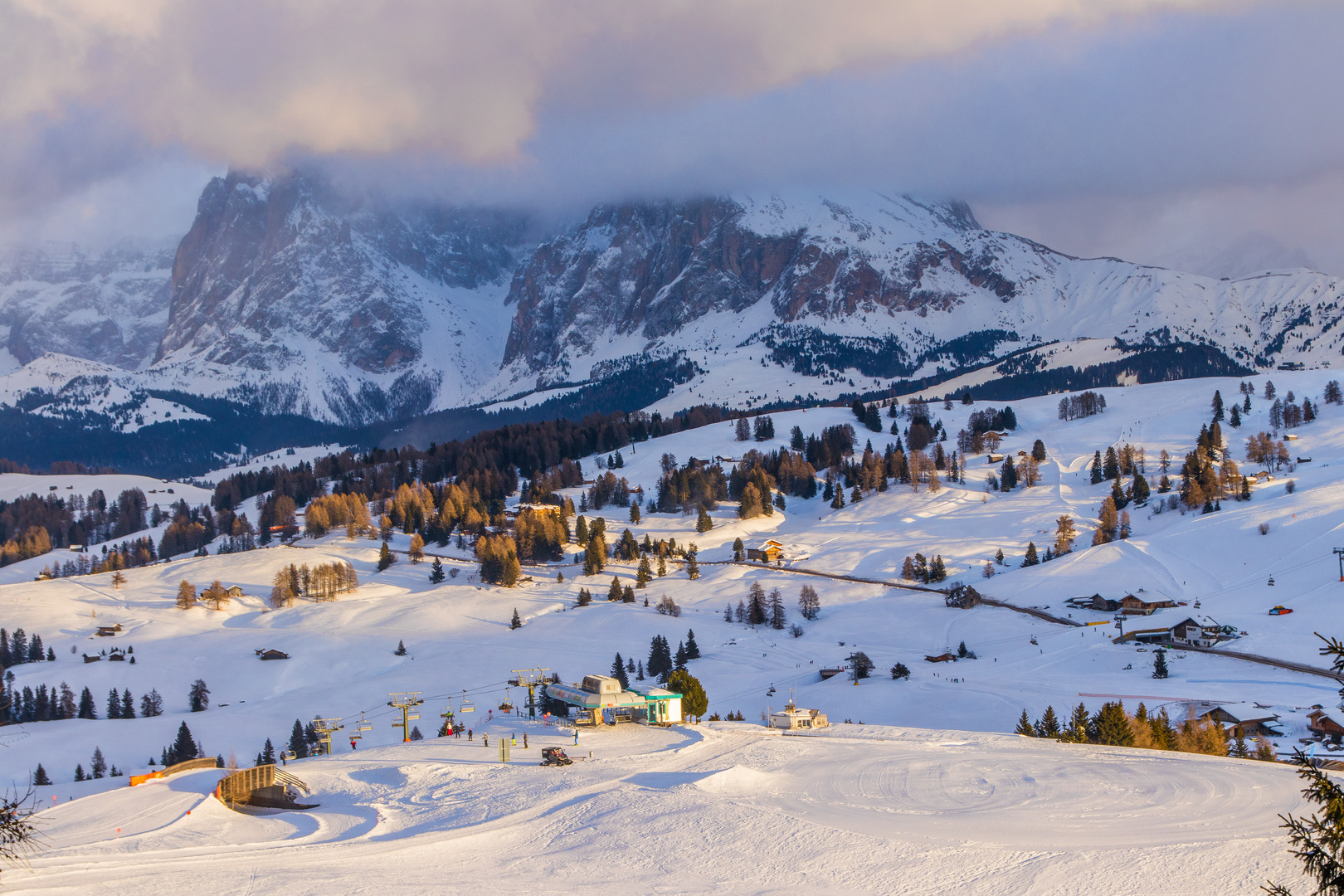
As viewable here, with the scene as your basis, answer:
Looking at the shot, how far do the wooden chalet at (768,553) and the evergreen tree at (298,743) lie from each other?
68.9 metres

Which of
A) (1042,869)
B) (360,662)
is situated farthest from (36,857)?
(360,662)

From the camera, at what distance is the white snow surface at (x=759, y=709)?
3189 cm

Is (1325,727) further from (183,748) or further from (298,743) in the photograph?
(183,748)

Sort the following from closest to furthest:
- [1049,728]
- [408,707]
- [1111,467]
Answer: [1049,728], [408,707], [1111,467]

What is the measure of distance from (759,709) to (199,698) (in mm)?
47602

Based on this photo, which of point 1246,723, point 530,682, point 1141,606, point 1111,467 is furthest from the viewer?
point 1111,467

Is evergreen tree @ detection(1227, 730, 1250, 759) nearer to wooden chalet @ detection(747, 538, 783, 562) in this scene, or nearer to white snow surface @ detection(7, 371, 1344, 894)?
white snow surface @ detection(7, 371, 1344, 894)

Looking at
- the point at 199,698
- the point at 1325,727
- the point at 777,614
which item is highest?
the point at 199,698

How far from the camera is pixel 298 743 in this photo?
239 ft

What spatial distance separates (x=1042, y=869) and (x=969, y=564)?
96.0 meters

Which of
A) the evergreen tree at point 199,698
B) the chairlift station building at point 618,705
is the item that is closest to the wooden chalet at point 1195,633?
the chairlift station building at point 618,705

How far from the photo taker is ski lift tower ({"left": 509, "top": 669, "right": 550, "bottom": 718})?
6836 centimetres

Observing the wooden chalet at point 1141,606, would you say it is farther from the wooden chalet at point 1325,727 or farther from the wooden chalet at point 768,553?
the wooden chalet at point 768,553

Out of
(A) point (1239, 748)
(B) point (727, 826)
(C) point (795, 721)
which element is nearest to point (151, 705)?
(C) point (795, 721)
